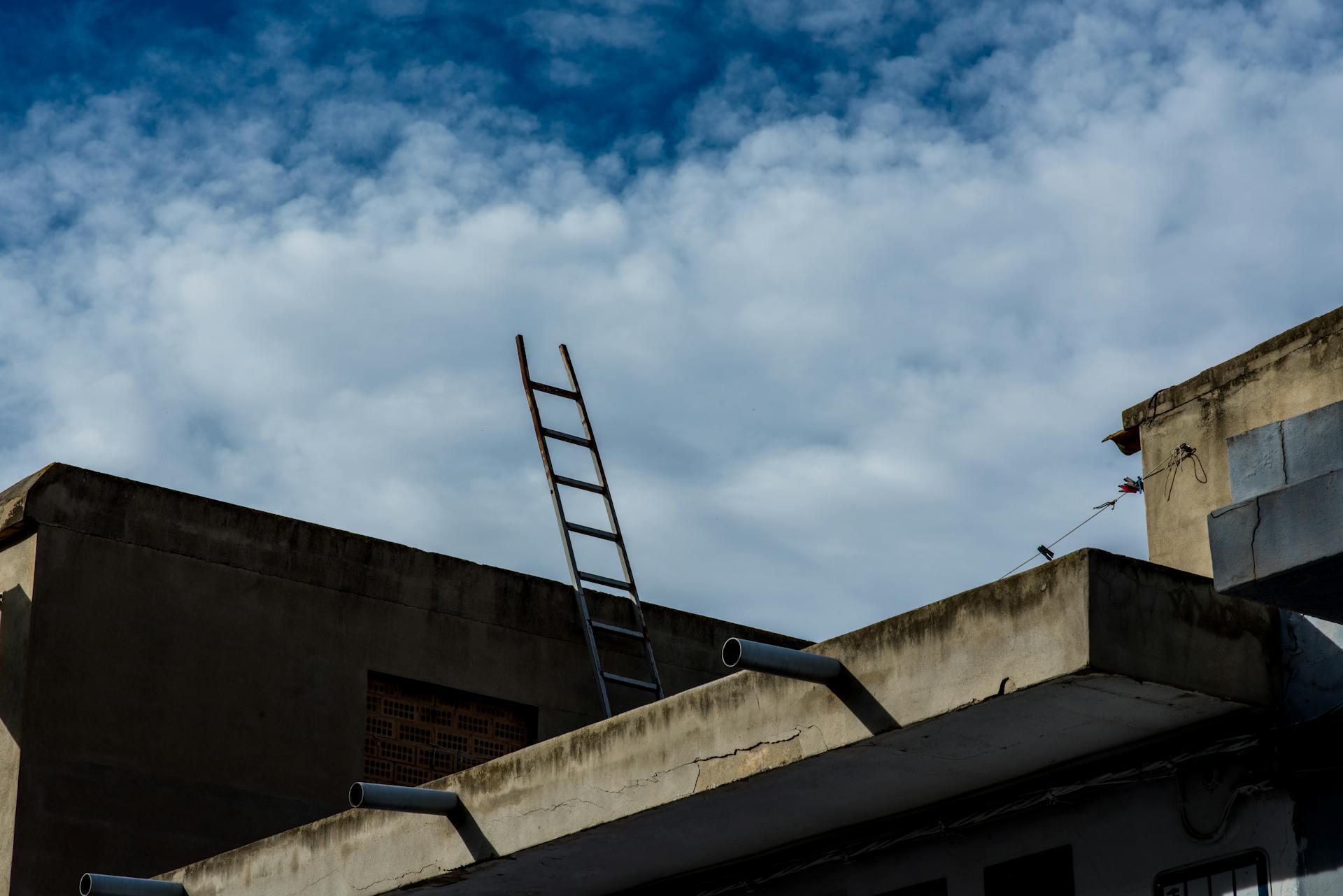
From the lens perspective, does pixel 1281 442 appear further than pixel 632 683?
No

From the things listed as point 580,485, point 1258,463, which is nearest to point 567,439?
point 580,485

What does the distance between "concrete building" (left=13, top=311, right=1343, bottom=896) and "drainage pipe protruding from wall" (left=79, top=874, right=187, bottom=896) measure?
0.10 meters

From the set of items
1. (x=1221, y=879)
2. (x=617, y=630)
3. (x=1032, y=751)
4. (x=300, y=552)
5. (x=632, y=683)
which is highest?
(x=300, y=552)

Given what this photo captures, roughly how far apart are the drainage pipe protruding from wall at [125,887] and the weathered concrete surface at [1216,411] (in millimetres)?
6316

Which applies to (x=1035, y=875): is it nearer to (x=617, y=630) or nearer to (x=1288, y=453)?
(x=1288, y=453)

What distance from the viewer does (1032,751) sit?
326 inches

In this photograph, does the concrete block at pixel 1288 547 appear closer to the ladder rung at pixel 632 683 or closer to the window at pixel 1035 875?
the window at pixel 1035 875

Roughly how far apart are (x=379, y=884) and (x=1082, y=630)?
486cm

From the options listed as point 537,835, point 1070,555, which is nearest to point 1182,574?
point 1070,555

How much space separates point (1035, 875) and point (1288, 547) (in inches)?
109

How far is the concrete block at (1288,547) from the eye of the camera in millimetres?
6305

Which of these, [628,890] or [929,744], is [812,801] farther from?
[628,890]

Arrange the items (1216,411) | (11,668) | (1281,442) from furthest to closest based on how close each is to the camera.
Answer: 1. (11,668)
2. (1216,411)
3. (1281,442)

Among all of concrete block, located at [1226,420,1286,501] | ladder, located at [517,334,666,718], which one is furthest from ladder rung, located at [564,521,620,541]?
concrete block, located at [1226,420,1286,501]
